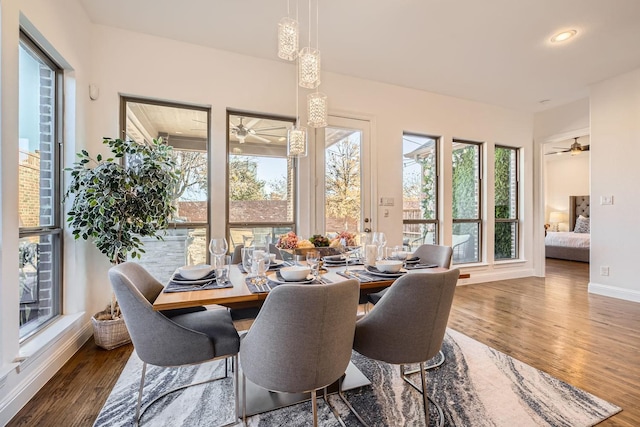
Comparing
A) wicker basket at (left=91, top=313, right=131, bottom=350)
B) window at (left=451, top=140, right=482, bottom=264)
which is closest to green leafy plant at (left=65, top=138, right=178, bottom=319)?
wicker basket at (left=91, top=313, right=131, bottom=350)

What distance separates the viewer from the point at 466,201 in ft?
15.8

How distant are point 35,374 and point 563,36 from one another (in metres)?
5.07

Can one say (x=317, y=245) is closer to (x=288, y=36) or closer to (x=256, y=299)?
(x=256, y=299)

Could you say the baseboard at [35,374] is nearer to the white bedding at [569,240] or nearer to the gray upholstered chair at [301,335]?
the gray upholstered chair at [301,335]

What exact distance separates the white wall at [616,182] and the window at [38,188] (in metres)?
5.98

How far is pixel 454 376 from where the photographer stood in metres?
2.02

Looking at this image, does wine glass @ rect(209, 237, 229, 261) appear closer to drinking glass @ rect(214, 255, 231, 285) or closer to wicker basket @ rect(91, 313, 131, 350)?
drinking glass @ rect(214, 255, 231, 285)

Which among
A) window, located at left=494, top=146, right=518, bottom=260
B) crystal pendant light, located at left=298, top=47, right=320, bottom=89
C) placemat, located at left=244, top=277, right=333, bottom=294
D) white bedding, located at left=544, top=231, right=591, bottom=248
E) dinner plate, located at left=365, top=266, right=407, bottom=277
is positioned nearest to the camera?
placemat, located at left=244, top=277, right=333, bottom=294

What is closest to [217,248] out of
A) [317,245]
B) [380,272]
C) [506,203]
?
[317,245]

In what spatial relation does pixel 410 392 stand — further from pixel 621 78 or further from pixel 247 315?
pixel 621 78

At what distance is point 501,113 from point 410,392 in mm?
4774

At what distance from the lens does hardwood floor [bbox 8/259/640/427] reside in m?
1.73

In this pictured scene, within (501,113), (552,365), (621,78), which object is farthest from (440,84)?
(552,365)

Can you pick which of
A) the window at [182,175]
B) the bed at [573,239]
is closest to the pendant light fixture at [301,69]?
the window at [182,175]
